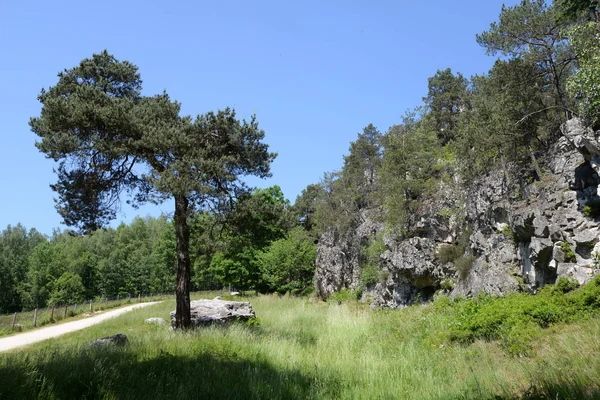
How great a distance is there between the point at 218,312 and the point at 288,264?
27.8 metres

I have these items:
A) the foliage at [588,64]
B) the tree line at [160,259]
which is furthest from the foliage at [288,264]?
the foliage at [588,64]

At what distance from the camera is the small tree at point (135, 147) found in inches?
472

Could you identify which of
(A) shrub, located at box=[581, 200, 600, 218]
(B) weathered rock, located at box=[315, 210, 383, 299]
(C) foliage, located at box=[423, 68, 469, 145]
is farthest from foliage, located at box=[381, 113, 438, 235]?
(A) shrub, located at box=[581, 200, 600, 218]

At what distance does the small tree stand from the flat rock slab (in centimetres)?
288

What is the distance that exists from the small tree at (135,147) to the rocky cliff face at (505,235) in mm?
11606

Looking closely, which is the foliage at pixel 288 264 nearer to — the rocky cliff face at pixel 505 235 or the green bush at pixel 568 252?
the rocky cliff face at pixel 505 235

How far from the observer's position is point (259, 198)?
13992 mm

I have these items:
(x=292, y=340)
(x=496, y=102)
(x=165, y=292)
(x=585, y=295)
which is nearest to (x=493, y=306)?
(x=585, y=295)

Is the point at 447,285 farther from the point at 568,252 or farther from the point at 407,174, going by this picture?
the point at 407,174

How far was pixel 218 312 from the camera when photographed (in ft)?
58.3

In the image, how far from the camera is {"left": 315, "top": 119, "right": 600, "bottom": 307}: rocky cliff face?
45.4ft

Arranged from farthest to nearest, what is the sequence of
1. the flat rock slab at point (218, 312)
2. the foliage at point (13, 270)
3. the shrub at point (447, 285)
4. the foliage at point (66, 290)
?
the foliage at point (13, 270), the foliage at point (66, 290), the shrub at point (447, 285), the flat rock slab at point (218, 312)

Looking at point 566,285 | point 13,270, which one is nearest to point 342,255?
point 566,285

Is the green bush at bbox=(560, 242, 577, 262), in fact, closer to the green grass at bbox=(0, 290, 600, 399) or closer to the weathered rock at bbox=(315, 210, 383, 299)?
the green grass at bbox=(0, 290, 600, 399)
